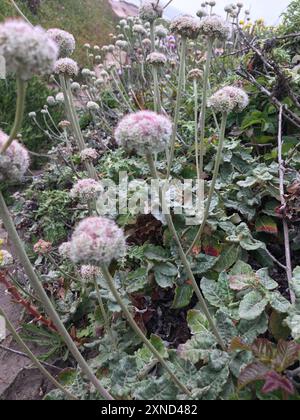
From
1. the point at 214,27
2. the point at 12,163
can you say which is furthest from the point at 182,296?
the point at 214,27

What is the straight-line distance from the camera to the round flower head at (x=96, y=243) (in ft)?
3.75

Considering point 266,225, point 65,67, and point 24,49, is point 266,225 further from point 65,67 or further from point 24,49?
point 24,49

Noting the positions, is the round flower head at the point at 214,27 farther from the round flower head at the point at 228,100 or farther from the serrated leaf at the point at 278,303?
the serrated leaf at the point at 278,303

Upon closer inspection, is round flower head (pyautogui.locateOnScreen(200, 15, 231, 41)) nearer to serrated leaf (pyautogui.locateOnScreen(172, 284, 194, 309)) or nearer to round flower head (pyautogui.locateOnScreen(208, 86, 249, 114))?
round flower head (pyautogui.locateOnScreen(208, 86, 249, 114))

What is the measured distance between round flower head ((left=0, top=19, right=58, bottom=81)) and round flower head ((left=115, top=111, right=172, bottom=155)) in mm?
347

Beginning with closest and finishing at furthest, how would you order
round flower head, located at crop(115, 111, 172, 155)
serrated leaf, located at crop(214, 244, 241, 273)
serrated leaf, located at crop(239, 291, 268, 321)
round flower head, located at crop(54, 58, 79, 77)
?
round flower head, located at crop(115, 111, 172, 155) → serrated leaf, located at crop(239, 291, 268, 321) → round flower head, located at crop(54, 58, 79, 77) → serrated leaf, located at crop(214, 244, 241, 273)

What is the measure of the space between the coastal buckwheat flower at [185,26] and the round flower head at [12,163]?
1.29 metres

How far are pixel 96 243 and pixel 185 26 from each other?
1.47m

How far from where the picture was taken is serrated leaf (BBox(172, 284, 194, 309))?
6.81 ft

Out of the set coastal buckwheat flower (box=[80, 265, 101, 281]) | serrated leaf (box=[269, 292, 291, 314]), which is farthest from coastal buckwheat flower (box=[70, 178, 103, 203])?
serrated leaf (box=[269, 292, 291, 314])

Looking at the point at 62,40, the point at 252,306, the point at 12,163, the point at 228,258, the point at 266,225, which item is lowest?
the point at 252,306

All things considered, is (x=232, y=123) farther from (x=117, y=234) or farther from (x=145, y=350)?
(x=117, y=234)

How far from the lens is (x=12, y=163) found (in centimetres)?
121
